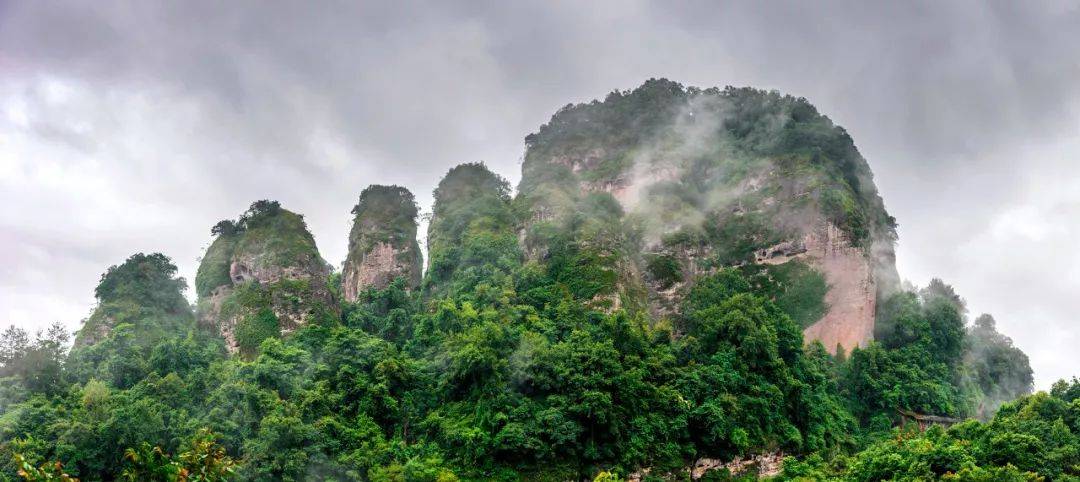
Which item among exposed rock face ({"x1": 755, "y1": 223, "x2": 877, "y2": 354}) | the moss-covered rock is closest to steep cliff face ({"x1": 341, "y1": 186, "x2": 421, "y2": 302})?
the moss-covered rock

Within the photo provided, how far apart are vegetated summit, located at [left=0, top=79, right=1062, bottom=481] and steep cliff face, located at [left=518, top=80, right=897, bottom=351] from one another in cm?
22

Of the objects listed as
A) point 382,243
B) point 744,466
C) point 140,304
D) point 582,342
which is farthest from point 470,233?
point 744,466

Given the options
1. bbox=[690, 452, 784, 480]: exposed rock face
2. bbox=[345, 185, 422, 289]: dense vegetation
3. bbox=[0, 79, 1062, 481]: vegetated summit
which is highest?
bbox=[345, 185, 422, 289]: dense vegetation

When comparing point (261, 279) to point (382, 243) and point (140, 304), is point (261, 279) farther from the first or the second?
point (382, 243)

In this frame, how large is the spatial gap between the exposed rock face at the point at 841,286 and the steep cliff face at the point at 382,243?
29.6 m

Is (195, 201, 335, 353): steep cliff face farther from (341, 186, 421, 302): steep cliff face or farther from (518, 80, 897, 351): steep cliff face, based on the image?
(518, 80, 897, 351): steep cliff face

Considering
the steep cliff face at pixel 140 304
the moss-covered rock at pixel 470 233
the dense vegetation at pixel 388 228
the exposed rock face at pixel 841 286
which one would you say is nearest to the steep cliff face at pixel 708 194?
the exposed rock face at pixel 841 286

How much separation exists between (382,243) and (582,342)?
89.1 feet

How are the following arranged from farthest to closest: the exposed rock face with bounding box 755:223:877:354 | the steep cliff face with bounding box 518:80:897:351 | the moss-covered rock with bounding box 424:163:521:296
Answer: the steep cliff face with bounding box 518:80:897:351, the exposed rock face with bounding box 755:223:877:354, the moss-covered rock with bounding box 424:163:521:296

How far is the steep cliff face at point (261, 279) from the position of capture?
52.6 metres

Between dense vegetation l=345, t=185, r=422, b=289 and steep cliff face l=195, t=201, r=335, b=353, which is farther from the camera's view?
dense vegetation l=345, t=185, r=422, b=289

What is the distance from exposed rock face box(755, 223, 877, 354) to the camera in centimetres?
5528

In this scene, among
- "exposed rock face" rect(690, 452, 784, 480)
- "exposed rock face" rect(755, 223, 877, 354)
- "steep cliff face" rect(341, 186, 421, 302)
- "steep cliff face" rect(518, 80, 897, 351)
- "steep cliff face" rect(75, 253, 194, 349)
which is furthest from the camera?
"steep cliff face" rect(341, 186, 421, 302)

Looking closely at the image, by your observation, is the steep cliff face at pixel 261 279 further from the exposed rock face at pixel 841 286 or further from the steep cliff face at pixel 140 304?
the exposed rock face at pixel 841 286
